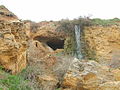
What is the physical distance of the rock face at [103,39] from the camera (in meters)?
20.8

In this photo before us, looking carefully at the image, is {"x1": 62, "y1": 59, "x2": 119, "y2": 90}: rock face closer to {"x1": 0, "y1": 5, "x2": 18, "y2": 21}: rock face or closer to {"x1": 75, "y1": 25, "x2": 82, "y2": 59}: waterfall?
{"x1": 0, "y1": 5, "x2": 18, "y2": 21}: rock face

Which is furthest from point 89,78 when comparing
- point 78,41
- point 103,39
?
point 103,39

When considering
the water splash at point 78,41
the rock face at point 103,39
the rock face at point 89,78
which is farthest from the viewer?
the rock face at point 103,39

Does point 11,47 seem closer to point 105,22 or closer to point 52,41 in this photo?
point 52,41

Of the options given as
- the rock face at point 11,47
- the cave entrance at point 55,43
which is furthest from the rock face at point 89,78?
the cave entrance at point 55,43

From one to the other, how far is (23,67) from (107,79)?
122 inches

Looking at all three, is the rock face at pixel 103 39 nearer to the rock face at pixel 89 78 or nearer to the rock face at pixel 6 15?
the rock face at pixel 89 78

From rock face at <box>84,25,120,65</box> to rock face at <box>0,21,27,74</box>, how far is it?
10299 mm

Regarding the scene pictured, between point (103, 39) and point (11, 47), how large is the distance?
1199 centimetres

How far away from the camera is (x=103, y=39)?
69.7ft

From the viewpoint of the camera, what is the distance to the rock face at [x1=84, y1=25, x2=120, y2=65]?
20844mm

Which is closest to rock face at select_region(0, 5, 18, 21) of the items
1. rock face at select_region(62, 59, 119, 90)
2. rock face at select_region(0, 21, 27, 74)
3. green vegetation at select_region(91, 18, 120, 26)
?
rock face at select_region(0, 21, 27, 74)

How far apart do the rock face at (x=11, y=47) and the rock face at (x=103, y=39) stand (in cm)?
1030

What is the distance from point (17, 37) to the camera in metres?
11.0
